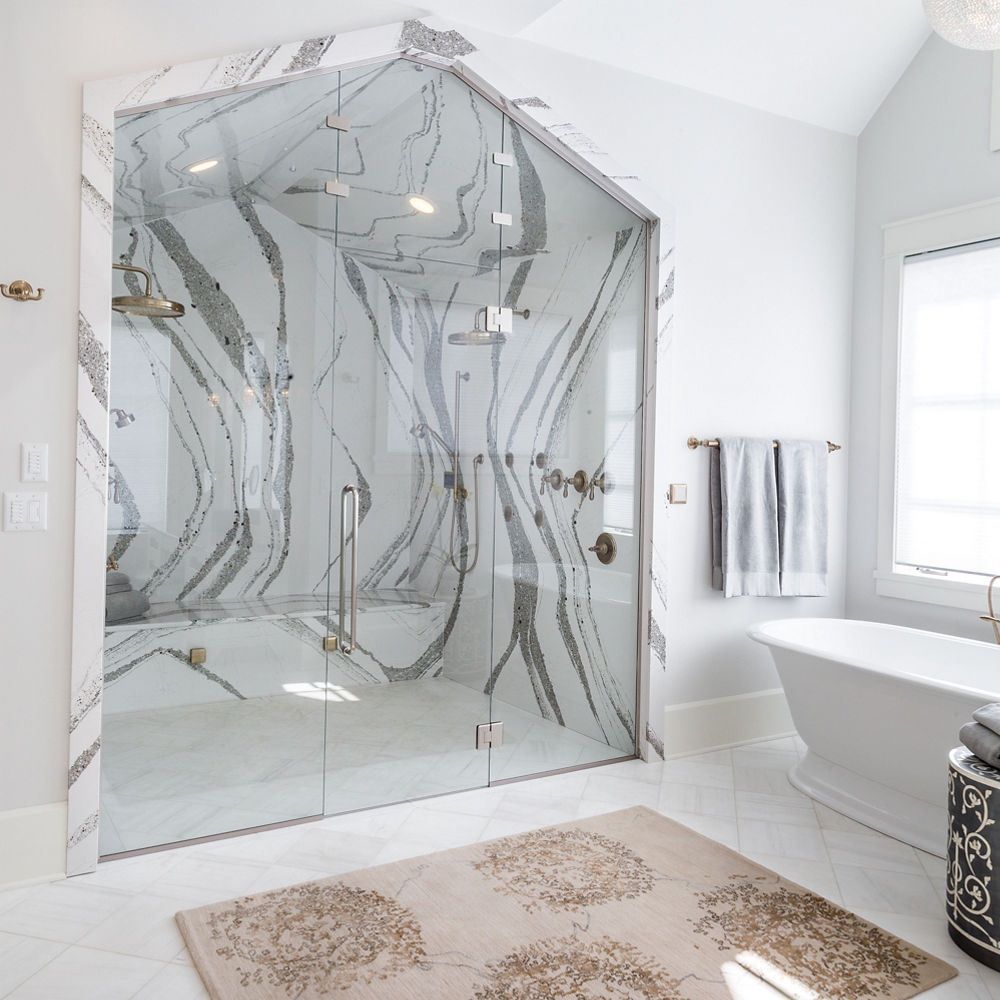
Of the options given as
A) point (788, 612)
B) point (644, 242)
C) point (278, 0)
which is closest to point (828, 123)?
point (644, 242)

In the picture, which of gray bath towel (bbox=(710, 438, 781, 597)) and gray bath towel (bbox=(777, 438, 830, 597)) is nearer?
gray bath towel (bbox=(710, 438, 781, 597))

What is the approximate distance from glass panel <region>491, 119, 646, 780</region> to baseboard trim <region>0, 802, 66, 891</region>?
147 centimetres

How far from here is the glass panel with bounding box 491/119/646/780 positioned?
3.21 meters

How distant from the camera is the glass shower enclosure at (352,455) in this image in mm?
2637

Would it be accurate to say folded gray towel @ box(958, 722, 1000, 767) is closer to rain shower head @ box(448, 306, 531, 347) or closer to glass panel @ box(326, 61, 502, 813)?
glass panel @ box(326, 61, 502, 813)

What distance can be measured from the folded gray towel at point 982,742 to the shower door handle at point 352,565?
184 cm

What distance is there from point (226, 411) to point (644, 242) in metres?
1.88

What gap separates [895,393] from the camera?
13.0ft

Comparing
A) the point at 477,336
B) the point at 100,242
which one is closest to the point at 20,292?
the point at 100,242

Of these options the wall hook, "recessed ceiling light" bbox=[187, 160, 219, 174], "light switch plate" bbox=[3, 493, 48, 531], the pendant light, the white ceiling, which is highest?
the white ceiling

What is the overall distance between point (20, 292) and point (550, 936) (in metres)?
2.26

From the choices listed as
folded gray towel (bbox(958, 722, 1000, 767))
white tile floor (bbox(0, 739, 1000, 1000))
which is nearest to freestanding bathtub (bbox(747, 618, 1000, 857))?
white tile floor (bbox(0, 739, 1000, 1000))

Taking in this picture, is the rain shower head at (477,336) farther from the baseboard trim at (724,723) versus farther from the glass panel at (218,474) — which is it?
the baseboard trim at (724,723)

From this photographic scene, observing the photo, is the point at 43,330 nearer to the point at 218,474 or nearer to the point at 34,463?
the point at 34,463
